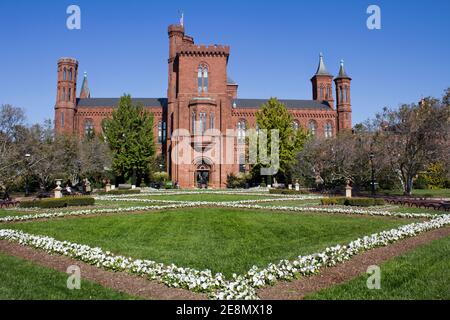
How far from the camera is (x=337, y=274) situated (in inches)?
287

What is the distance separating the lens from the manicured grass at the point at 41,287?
6.02 meters

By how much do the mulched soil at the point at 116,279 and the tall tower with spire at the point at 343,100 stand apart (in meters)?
58.0

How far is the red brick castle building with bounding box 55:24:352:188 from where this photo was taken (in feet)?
150

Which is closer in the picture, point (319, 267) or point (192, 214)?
point (319, 267)

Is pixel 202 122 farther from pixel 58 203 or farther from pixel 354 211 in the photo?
pixel 354 211

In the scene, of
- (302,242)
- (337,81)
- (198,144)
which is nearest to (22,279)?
(302,242)

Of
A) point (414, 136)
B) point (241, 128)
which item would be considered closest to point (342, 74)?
A: point (241, 128)

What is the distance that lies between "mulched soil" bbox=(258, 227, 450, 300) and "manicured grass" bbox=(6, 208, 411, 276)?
3.94ft

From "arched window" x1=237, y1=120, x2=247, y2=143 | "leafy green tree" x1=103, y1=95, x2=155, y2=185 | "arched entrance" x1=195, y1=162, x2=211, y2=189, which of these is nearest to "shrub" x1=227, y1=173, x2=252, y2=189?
"arched entrance" x1=195, y1=162, x2=211, y2=189

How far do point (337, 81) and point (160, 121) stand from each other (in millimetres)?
33439

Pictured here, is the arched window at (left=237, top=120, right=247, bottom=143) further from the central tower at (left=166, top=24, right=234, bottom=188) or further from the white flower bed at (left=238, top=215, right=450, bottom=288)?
the white flower bed at (left=238, top=215, right=450, bottom=288)
